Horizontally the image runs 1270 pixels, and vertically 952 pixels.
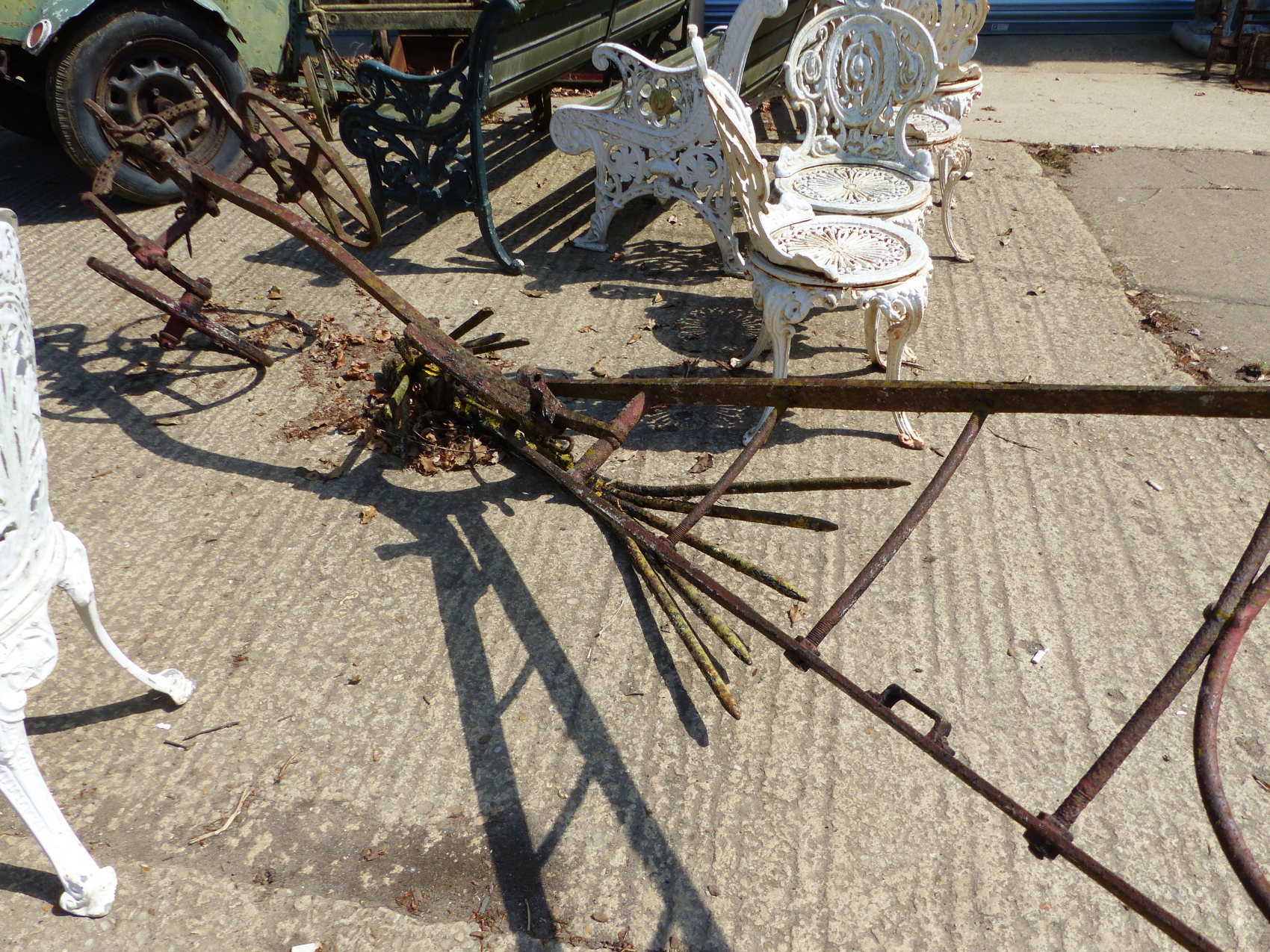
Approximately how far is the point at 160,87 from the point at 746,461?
15.8 ft

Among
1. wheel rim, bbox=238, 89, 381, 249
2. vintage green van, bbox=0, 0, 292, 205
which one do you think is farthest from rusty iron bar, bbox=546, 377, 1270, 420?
vintage green van, bbox=0, 0, 292, 205

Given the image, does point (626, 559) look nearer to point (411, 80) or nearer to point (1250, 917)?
point (1250, 917)

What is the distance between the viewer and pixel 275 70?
5.82 meters

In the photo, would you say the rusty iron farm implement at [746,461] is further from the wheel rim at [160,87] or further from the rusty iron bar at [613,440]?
the wheel rim at [160,87]

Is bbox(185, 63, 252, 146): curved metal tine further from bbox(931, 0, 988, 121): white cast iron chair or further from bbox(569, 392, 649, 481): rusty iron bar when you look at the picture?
bbox(931, 0, 988, 121): white cast iron chair

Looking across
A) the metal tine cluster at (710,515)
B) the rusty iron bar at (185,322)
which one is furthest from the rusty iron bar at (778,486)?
the rusty iron bar at (185,322)

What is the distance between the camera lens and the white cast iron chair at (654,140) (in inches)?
166

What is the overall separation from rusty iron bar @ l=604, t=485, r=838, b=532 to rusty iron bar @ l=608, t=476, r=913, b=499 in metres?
0.02

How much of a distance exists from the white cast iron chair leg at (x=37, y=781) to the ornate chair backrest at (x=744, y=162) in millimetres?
2316

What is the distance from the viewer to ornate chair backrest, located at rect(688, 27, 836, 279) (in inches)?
111

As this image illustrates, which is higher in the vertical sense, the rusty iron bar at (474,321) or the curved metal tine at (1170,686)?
the curved metal tine at (1170,686)

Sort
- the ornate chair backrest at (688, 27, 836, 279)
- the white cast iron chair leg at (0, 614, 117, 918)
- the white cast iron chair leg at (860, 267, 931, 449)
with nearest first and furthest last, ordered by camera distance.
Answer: the white cast iron chair leg at (0, 614, 117, 918)
the ornate chair backrest at (688, 27, 836, 279)
the white cast iron chair leg at (860, 267, 931, 449)

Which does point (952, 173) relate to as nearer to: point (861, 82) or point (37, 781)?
point (861, 82)

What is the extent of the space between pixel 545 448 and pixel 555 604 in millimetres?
477
